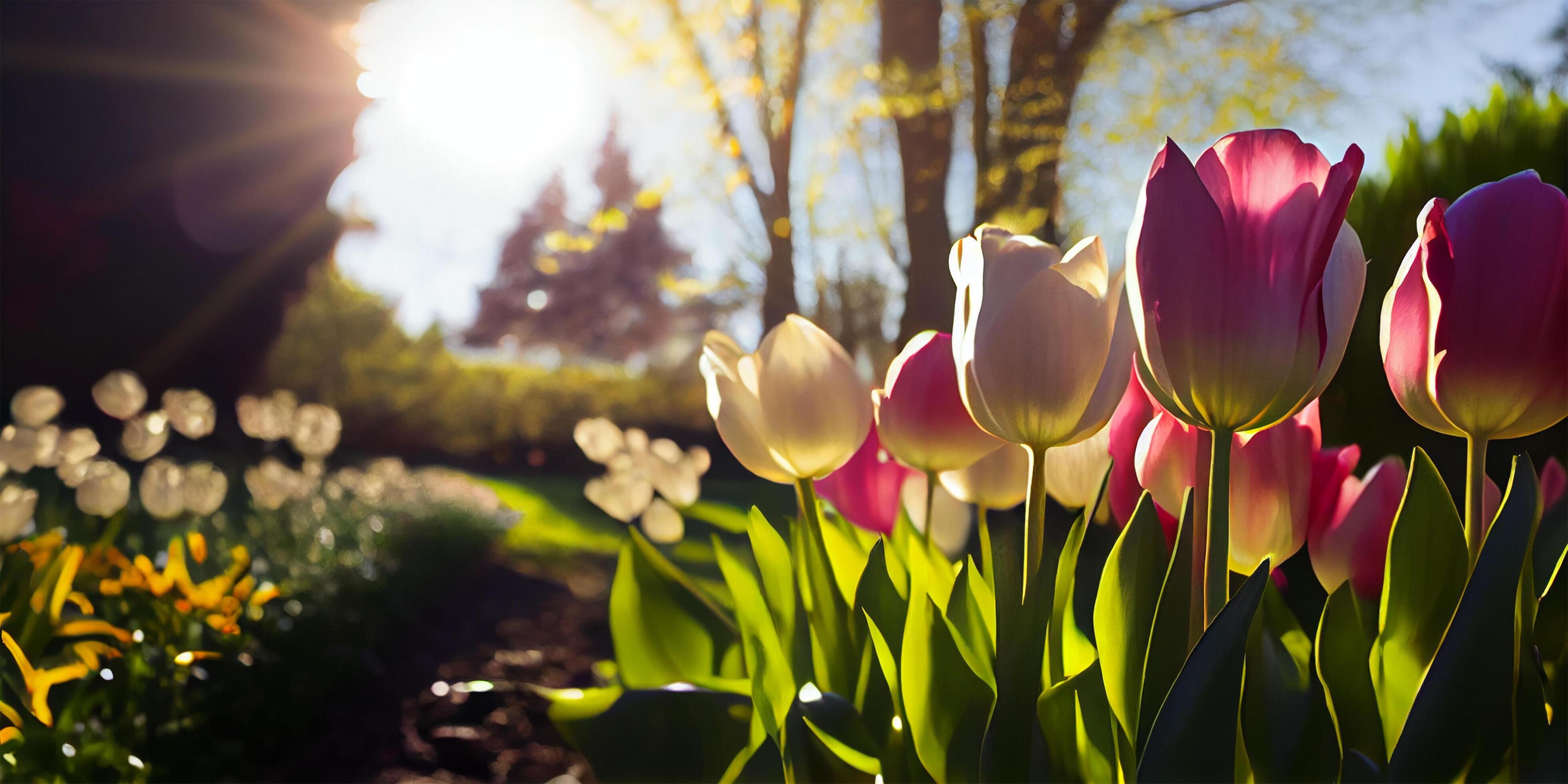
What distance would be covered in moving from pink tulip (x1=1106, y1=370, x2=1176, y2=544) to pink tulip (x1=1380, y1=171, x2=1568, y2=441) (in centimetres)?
20

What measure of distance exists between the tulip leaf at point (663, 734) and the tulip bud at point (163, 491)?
2047 mm

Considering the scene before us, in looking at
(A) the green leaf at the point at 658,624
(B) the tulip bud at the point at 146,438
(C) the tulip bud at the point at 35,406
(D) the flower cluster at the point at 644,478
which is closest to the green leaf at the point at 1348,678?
(A) the green leaf at the point at 658,624

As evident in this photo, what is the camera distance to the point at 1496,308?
0.55m

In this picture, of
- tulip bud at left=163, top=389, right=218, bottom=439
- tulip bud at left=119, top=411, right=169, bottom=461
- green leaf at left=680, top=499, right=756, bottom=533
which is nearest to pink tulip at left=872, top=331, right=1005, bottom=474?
green leaf at left=680, top=499, right=756, bottom=533

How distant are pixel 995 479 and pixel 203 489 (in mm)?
2385

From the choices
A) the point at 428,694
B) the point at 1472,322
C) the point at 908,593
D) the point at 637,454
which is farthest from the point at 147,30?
the point at 1472,322

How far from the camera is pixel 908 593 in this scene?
0.84 meters

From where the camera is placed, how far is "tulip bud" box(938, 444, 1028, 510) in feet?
2.84

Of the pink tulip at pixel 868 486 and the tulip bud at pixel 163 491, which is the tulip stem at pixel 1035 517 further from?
the tulip bud at pixel 163 491

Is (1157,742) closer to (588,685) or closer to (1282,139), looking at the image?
(1282,139)

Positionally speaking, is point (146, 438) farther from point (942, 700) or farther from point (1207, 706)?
point (1207, 706)

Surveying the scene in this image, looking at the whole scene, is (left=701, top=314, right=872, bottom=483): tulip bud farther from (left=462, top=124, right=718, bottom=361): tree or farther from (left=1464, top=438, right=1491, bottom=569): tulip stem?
(left=462, top=124, right=718, bottom=361): tree

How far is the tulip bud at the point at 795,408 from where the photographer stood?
29.8 inches

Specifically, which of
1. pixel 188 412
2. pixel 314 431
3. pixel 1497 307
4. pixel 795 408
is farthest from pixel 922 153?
pixel 1497 307
